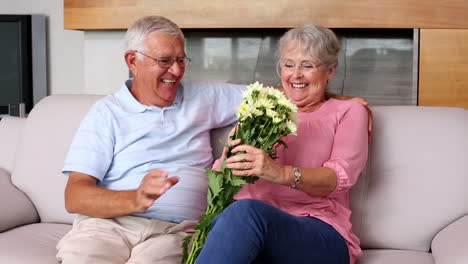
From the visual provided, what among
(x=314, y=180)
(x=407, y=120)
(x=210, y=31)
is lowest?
(x=314, y=180)

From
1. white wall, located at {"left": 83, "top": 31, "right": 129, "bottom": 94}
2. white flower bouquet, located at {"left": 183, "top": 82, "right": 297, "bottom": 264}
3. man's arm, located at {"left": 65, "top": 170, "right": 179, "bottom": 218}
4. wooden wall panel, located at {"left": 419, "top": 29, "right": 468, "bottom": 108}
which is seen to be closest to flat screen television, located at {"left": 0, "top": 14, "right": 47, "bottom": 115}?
white wall, located at {"left": 83, "top": 31, "right": 129, "bottom": 94}

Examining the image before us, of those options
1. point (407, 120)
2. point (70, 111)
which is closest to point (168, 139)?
point (70, 111)

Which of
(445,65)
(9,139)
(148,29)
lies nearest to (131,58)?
(148,29)

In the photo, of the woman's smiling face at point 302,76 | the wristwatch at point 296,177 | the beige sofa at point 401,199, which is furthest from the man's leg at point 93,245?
the woman's smiling face at point 302,76

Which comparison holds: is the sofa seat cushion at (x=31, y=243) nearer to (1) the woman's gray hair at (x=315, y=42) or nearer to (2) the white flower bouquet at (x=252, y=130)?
(2) the white flower bouquet at (x=252, y=130)

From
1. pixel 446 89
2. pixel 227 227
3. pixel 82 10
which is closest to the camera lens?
pixel 227 227

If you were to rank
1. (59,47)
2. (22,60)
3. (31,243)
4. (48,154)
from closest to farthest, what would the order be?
(31,243), (48,154), (22,60), (59,47)

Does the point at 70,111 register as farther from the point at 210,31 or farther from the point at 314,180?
the point at 210,31

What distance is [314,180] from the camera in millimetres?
2119

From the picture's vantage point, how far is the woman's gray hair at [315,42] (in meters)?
2.36

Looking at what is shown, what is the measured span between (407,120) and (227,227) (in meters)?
0.99

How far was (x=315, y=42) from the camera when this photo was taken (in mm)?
2357

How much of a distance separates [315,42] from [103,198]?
2.81 ft

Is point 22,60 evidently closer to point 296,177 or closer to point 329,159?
point 329,159
